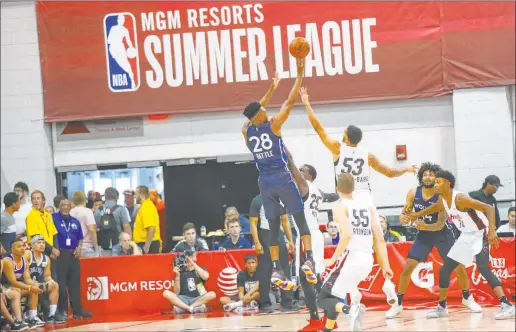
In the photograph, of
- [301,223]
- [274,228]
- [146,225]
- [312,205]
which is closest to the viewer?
[301,223]

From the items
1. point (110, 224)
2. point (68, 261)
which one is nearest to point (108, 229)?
point (110, 224)

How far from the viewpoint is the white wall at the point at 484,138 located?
1769 cm

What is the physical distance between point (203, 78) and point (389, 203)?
4337mm

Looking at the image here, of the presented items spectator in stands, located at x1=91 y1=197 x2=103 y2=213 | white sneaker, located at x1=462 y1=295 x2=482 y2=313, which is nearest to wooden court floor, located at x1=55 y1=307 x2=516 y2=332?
white sneaker, located at x1=462 y1=295 x2=482 y2=313

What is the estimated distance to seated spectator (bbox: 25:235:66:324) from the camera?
14.4 m

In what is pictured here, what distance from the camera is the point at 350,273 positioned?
988 cm

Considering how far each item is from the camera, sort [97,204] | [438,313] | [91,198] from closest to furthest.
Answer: [438,313]
[97,204]
[91,198]

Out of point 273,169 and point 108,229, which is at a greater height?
point 273,169

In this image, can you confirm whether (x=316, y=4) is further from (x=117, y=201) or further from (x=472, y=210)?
(x=472, y=210)

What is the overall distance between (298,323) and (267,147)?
242 cm

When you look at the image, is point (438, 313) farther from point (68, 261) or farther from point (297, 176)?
point (68, 261)

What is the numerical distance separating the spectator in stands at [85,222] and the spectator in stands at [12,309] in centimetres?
199

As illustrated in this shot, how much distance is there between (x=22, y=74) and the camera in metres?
18.8

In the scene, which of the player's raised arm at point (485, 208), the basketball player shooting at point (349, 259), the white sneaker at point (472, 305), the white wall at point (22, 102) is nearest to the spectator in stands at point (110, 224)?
the white wall at point (22, 102)
